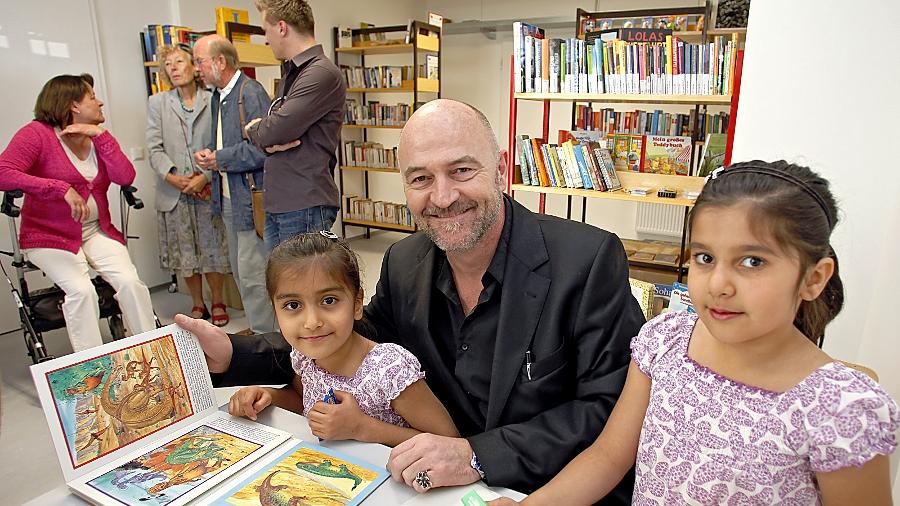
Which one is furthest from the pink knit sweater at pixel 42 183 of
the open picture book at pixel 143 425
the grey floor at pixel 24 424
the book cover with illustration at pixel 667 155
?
the book cover with illustration at pixel 667 155

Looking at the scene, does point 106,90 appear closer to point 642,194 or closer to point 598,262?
point 642,194

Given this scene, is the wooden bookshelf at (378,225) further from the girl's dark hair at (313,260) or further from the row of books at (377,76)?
the girl's dark hair at (313,260)

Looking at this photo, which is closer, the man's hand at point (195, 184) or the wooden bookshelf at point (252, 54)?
the man's hand at point (195, 184)

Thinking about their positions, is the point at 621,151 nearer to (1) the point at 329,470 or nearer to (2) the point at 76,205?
(1) the point at 329,470

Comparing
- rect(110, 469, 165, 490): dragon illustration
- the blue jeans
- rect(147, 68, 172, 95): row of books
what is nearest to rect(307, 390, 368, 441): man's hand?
rect(110, 469, 165, 490): dragon illustration

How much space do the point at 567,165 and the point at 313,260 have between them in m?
2.43

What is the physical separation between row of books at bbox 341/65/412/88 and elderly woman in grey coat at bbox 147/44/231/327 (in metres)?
2.49

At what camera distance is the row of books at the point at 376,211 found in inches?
251

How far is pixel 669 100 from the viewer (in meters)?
3.12

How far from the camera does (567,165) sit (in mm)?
3445

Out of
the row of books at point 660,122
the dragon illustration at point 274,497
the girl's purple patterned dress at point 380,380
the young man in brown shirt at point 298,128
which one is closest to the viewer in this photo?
the dragon illustration at point 274,497

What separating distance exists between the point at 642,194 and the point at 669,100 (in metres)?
0.55

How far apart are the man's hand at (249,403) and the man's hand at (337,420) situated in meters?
0.17

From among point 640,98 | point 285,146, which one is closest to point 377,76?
point 285,146
